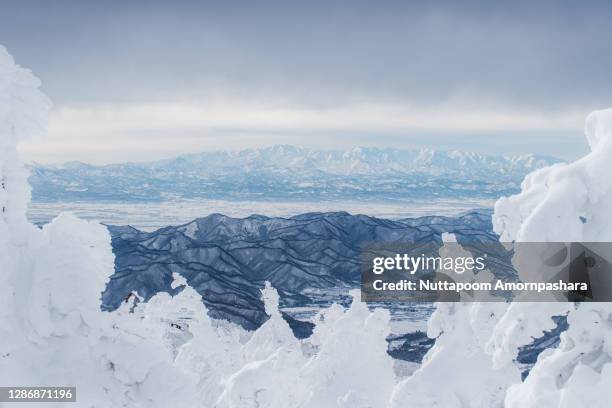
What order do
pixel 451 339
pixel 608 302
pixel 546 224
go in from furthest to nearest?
pixel 451 339 < pixel 608 302 < pixel 546 224

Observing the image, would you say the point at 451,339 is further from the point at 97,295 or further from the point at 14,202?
the point at 14,202

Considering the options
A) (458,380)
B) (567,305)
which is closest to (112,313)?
(567,305)

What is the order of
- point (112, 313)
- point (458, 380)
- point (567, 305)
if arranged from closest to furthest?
point (567, 305) < point (112, 313) < point (458, 380)

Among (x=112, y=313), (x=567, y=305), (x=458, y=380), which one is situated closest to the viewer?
(x=567, y=305)

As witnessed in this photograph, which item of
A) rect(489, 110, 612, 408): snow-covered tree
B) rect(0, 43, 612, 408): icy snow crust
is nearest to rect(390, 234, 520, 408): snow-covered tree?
rect(0, 43, 612, 408): icy snow crust

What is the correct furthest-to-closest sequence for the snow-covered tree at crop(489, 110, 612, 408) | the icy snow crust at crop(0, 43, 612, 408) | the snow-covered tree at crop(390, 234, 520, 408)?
the snow-covered tree at crop(390, 234, 520, 408)
the icy snow crust at crop(0, 43, 612, 408)
the snow-covered tree at crop(489, 110, 612, 408)

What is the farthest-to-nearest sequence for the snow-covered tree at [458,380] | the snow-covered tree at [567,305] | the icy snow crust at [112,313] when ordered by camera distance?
the snow-covered tree at [458,380], the icy snow crust at [112,313], the snow-covered tree at [567,305]

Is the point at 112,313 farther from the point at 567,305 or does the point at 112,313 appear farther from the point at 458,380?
the point at 458,380

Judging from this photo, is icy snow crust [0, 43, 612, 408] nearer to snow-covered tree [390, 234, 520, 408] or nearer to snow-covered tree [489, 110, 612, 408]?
snow-covered tree [489, 110, 612, 408]

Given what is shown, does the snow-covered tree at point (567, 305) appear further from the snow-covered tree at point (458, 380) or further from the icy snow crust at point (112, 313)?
the snow-covered tree at point (458, 380)

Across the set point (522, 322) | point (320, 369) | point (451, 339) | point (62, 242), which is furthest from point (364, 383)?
point (62, 242)

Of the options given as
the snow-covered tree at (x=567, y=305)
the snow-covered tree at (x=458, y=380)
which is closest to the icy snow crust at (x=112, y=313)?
the snow-covered tree at (x=567, y=305)
